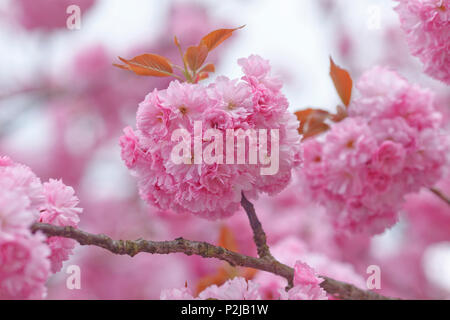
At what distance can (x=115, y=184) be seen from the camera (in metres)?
2.58

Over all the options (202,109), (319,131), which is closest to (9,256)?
A: (202,109)

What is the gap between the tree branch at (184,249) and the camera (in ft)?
1.78

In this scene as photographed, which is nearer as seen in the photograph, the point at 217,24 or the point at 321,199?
the point at 321,199

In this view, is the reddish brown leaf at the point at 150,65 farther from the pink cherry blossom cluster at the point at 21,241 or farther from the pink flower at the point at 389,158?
the pink flower at the point at 389,158

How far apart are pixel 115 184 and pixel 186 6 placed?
44.0 inches

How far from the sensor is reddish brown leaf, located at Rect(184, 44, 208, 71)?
694 millimetres

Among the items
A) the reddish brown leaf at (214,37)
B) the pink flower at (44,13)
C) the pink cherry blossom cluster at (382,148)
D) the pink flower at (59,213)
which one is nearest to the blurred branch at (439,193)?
the pink cherry blossom cluster at (382,148)

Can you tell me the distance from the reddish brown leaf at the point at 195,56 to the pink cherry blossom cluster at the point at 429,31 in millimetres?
337

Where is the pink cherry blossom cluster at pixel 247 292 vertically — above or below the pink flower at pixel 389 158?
below

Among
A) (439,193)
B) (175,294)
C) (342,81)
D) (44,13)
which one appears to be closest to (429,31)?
(342,81)

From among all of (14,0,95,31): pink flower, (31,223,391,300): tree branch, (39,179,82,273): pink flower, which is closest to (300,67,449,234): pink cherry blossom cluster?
(31,223,391,300): tree branch

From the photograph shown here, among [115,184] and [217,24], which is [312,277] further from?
[217,24]

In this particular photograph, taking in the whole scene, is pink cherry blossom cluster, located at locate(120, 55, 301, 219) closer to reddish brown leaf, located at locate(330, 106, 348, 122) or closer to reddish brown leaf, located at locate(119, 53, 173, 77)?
reddish brown leaf, located at locate(119, 53, 173, 77)

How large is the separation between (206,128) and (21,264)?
0.26 meters
